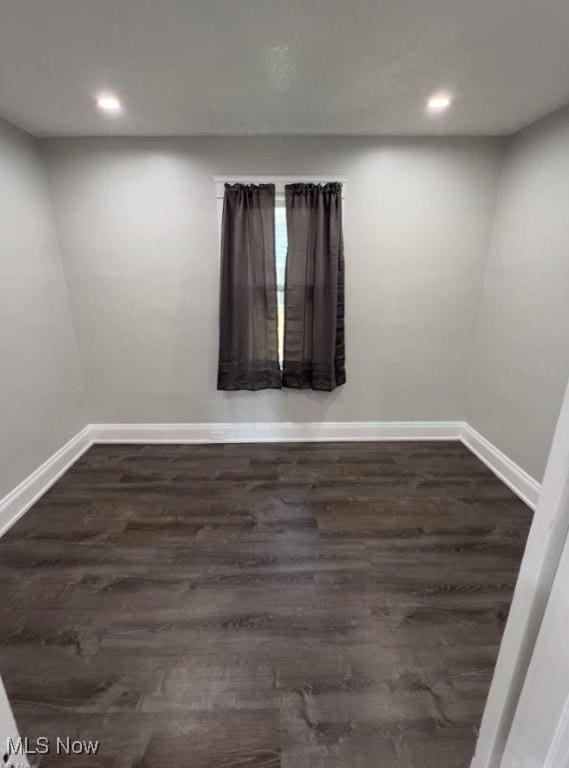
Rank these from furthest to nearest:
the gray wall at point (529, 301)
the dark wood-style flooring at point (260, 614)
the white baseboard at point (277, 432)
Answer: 1. the white baseboard at point (277, 432)
2. the gray wall at point (529, 301)
3. the dark wood-style flooring at point (260, 614)

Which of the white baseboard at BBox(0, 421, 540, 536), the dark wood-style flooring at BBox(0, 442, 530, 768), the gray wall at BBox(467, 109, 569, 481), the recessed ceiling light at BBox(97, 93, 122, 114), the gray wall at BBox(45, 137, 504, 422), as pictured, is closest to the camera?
the dark wood-style flooring at BBox(0, 442, 530, 768)

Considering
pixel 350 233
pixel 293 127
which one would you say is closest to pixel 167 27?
pixel 293 127

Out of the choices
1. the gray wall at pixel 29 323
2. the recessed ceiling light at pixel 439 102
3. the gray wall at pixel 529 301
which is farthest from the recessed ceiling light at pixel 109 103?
the gray wall at pixel 529 301

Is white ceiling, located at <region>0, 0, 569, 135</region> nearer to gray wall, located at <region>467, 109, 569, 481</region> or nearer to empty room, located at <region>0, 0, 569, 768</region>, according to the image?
empty room, located at <region>0, 0, 569, 768</region>

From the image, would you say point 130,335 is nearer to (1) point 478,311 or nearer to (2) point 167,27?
(2) point 167,27

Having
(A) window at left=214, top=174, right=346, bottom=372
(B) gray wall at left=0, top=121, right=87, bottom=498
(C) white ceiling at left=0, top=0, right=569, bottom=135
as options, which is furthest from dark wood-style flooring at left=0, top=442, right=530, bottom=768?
(C) white ceiling at left=0, top=0, right=569, bottom=135

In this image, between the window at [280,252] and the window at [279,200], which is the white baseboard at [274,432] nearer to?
the window at [280,252]

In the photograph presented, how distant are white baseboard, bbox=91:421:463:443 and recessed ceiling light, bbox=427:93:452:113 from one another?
229 cm

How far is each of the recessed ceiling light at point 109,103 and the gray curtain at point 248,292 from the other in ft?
2.61

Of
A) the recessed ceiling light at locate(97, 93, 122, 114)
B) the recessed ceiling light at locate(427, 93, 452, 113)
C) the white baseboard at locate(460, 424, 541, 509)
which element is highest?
the recessed ceiling light at locate(427, 93, 452, 113)

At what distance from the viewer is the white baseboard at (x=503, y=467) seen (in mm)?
2361

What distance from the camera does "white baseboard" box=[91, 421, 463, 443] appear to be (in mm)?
3162

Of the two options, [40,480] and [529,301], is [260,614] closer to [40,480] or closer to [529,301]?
[40,480]

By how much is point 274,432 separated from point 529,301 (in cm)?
219
